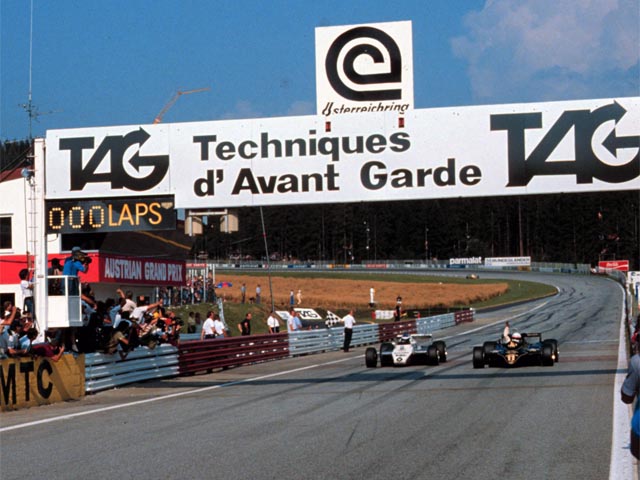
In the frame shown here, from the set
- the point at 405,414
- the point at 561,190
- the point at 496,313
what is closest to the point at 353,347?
the point at 561,190

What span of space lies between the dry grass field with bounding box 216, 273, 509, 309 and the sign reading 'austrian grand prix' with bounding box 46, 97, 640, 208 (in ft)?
171

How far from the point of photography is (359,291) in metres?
88.1

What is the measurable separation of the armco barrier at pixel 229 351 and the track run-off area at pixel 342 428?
1.05 m

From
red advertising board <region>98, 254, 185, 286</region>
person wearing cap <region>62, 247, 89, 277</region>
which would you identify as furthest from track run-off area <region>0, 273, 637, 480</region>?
red advertising board <region>98, 254, 185, 286</region>

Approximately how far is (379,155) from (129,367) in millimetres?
7129

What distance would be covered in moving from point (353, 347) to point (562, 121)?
20.9 m

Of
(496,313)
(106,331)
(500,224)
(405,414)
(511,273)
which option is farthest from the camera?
(500,224)

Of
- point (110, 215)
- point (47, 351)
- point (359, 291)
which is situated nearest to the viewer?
point (47, 351)

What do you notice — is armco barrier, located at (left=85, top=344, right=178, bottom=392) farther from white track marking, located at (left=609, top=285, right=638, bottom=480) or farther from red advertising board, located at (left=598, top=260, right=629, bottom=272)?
red advertising board, located at (left=598, top=260, right=629, bottom=272)

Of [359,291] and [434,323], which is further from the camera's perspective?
[359,291]

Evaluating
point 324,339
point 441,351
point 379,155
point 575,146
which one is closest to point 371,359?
point 441,351

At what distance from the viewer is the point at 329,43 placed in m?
15.1

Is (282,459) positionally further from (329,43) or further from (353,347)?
(353,347)

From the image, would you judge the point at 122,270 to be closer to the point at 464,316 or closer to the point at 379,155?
the point at 464,316
